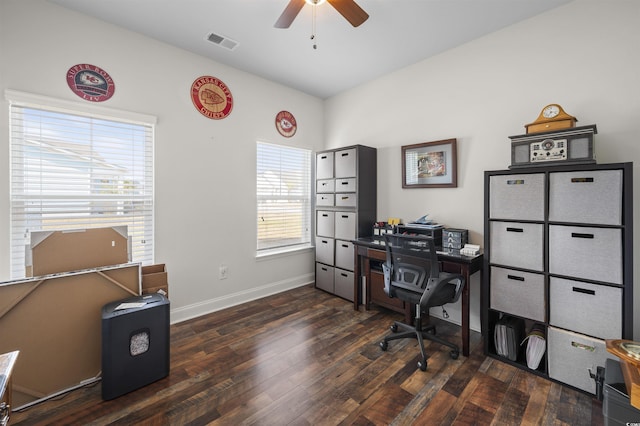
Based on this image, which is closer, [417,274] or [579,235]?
[579,235]

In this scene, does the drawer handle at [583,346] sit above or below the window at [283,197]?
below

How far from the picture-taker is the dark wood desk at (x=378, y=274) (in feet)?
7.60

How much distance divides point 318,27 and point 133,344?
2.96 meters

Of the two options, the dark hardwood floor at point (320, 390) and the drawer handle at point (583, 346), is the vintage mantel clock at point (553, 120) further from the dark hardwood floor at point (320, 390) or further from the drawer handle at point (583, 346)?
the dark hardwood floor at point (320, 390)

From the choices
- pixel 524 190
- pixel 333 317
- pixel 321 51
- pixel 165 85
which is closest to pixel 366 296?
pixel 333 317

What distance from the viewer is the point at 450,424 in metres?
1.59

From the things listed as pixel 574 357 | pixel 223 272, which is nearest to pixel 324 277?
pixel 223 272

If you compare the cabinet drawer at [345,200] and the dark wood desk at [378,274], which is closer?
the dark wood desk at [378,274]

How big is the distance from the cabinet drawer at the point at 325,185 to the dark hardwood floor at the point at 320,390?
1.82 metres

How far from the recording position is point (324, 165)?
3805 mm

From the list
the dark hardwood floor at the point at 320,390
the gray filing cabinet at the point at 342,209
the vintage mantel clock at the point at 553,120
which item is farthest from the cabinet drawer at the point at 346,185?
the vintage mantel clock at the point at 553,120

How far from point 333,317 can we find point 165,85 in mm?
2977

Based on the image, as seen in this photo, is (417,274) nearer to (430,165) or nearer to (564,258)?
(564,258)

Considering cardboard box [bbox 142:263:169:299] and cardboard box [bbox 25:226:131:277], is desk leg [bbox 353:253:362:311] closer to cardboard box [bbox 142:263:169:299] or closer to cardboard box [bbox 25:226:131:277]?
cardboard box [bbox 142:263:169:299]
